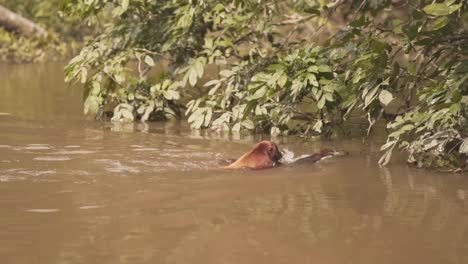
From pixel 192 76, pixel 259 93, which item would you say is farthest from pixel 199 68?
pixel 259 93

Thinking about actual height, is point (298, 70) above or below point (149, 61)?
below

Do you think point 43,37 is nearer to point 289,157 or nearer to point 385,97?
point 289,157

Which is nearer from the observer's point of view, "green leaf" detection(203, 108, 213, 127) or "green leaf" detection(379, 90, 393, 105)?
"green leaf" detection(379, 90, 393, 105)

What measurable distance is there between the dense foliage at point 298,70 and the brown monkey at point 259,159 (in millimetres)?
486

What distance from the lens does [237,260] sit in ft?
9.71

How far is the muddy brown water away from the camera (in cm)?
306

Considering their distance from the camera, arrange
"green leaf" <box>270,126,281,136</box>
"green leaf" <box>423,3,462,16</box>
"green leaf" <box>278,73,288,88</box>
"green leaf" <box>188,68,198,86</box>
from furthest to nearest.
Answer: "green leaf" <box>188,68,198,86</box>, "green leaf" <box>270,126,281,136</box>, "green leaf" <box>278,73,288,88</box>, "green leaf" <box>423,3,462,16</box>

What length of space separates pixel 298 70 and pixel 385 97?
2.73ft

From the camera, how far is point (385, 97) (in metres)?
4.88

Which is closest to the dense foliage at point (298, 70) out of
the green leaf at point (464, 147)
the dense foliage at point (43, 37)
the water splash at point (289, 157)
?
the green leaf at point (464, 147)

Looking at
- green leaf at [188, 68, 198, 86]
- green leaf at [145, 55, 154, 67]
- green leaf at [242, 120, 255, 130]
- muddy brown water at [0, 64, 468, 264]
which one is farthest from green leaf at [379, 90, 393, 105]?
green leaf at [145, 55, 154, 67]

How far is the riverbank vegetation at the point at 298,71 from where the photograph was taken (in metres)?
4.75

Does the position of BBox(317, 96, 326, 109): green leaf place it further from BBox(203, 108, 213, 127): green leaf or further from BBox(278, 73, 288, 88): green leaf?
BBox(203, 108, 213, 127): green leaf

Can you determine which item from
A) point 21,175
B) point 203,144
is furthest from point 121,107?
point 21,175
